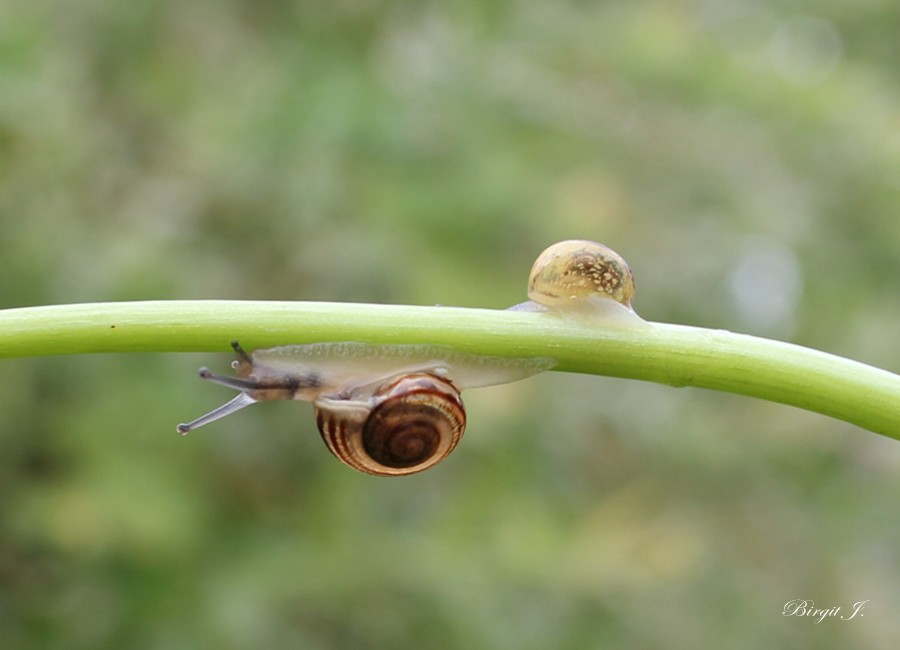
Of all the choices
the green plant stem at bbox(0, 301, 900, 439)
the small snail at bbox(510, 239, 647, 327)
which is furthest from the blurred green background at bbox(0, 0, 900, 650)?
the green plant stem at bbox(0, 301, 900, 439)

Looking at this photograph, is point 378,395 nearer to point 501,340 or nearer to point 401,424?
point 401,424

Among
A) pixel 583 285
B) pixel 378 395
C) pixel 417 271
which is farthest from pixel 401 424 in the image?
pixel 417 271

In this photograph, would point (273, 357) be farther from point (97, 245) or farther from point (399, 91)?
point (399, 91)

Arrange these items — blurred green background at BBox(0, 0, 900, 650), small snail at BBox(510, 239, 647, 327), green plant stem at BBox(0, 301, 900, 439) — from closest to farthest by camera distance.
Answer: green plant stem at BBox(0, 301, 900, 439)
small snail at BBox(510, 239, 647, 327)
blurred green background at BBox(0, 0, 900, 650)

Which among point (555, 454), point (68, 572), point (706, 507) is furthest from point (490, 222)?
point (706, 507)

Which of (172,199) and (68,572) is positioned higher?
(172,199)

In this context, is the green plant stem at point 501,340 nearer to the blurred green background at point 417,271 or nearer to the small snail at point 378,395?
the small snail at point 378,395

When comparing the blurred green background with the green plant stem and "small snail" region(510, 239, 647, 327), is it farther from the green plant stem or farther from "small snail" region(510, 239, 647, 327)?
the green plant stem
